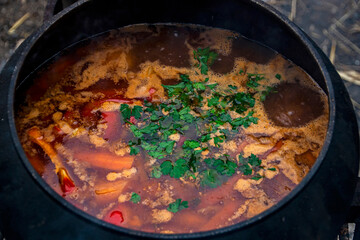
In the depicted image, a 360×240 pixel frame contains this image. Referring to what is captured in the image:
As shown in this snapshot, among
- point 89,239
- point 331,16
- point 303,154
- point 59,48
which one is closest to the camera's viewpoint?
point 89,239

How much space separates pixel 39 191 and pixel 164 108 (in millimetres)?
1033

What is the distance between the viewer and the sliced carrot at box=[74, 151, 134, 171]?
6.98 feet

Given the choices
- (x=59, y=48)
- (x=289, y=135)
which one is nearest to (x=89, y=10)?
(x=59, y=48)

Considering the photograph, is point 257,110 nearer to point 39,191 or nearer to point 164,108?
point 164,108

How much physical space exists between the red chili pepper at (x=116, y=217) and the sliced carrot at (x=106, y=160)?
266mm

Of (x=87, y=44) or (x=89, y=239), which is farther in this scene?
(x=87, y=44)

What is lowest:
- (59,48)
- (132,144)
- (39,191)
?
(39,191)

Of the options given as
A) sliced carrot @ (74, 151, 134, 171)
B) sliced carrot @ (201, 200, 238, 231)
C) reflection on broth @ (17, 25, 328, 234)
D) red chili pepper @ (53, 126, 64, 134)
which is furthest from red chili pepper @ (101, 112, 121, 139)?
sliced carrot @ (201, 200, 238, 231)

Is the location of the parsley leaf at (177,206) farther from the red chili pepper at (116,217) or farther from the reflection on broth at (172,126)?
the red chili pepper at (116,217)

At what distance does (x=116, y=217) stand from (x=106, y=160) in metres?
0.36

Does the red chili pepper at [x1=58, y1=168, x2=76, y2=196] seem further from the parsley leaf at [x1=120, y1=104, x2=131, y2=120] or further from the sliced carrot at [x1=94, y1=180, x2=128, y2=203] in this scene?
the parsley leaf at [x1=120, y1=104, x2=131, y2=120]

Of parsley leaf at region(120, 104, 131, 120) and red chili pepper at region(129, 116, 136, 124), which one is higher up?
parsley leaf at region(120, 104, 131, 120)

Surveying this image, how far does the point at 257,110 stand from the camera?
7.91 ft

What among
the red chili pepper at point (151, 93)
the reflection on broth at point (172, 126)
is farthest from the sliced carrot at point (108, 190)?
the red chili pepper at point (151, 93)
